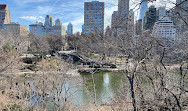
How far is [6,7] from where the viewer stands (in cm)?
6688

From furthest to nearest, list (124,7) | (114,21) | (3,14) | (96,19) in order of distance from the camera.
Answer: (3,14)
(96,19)
(114,21)
(124,7)

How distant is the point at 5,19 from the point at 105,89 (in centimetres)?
7347

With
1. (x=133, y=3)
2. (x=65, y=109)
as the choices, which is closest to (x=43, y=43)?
(x=65, y=109)

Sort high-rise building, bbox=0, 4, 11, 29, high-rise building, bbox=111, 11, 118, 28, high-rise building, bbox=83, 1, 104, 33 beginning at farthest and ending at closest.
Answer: high-rise building, bbox=0, 4, 11, 29, high-rise building, bbox=83, 1, 104, 33, high-rise building, bbox=111, 11, 118, 28

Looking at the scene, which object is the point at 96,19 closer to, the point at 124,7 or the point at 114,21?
the point at 114,21

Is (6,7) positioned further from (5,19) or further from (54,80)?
(54,80)

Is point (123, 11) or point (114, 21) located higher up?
point (123, 11)

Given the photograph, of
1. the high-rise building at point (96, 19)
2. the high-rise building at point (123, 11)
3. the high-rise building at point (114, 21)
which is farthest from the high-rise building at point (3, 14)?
the high-rise building at point (123, 11)

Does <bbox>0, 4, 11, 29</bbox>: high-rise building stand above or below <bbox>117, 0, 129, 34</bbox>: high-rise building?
above

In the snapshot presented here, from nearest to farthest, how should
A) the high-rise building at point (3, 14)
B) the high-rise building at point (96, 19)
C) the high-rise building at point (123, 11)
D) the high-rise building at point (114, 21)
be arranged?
the high-rise building at point (123, 11), the high-rise building at point (114, 21), the high-rise building at point (96, 19), the high-rise building at point (3, 14)

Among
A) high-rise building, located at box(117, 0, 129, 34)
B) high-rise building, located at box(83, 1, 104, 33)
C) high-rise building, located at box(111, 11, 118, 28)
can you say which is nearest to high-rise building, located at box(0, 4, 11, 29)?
high-rise building, located at box(83, 1, 104, 33)

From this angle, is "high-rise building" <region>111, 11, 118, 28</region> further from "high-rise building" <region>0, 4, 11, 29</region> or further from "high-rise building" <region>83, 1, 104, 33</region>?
"high-rise building" <region>0, 4, 11, 29</region>

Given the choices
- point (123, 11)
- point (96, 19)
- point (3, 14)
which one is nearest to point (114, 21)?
point (123, 11)

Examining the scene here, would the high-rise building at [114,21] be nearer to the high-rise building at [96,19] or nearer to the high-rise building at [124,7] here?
the high-rise building at [124,7]
